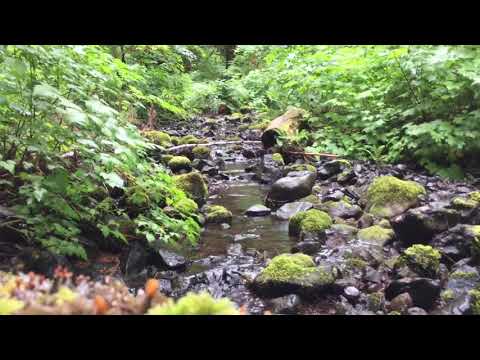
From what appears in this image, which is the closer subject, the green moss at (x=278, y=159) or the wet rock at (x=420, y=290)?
the wet rock at (x=420, y=290)

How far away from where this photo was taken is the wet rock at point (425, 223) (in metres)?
5.14

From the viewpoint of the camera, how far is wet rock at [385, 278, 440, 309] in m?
3.95

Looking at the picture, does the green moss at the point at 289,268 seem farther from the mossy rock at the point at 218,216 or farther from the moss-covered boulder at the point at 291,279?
the mossy rock at the point at 218,216

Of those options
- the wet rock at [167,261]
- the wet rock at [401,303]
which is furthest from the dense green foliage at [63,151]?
the wet rock at [401,303]

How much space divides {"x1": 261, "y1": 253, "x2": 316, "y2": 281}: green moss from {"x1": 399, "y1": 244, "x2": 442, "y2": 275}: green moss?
1014mm

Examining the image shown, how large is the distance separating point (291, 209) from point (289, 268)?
266 cm

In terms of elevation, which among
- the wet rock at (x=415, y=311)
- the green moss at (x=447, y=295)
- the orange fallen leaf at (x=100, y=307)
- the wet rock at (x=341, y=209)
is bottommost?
the wet rock at (x=415, y=311)

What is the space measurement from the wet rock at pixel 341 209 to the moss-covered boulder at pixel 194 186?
2.06 metres

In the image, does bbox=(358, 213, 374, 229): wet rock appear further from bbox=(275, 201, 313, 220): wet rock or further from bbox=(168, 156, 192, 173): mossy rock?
bbox=(168, 156, 192, 173): mossy rock

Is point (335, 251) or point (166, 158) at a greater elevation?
point (166, 158)

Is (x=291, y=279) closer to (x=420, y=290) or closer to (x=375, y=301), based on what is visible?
(x=375, y=301)

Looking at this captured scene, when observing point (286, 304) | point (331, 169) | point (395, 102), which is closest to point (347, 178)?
point (331, 169)

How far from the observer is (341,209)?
6520 millimetres

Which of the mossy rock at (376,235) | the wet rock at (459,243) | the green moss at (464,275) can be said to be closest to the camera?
the green moss at (464,275)
